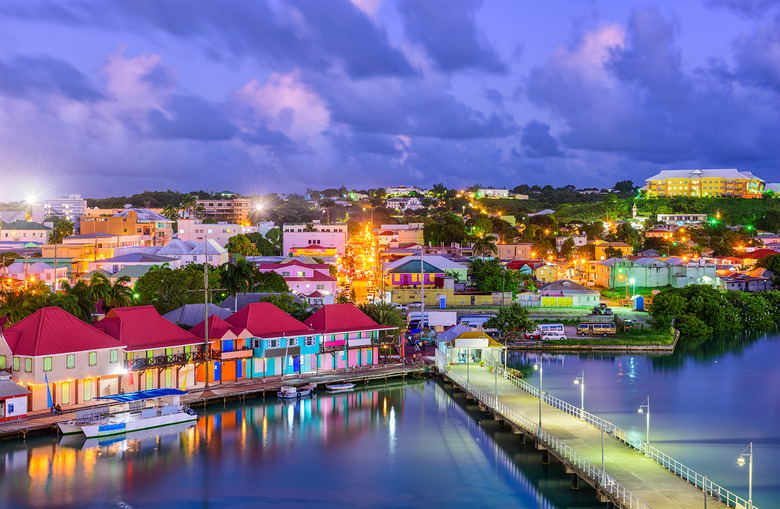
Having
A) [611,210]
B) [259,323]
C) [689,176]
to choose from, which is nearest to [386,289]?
[259,323]

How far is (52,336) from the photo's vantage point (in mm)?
30297

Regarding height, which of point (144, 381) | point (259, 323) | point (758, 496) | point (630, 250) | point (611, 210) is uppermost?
point (611, 210)

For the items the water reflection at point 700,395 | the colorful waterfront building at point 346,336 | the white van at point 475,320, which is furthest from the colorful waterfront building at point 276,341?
the white van at point 475,320

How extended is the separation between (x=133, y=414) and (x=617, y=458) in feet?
61.9

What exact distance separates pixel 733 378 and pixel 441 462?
25.0 m

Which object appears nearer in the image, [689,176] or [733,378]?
[733,378]

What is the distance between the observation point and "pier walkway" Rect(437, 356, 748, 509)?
802 inches

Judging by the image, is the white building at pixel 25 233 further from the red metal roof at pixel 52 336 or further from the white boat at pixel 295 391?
the white boat at pixel 295 391

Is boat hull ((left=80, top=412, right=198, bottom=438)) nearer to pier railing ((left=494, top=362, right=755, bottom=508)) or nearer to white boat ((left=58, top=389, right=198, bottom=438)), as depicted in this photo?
white boat ((left=58, top=389, right=198, bottom=438))

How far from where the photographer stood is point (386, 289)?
6700 cm

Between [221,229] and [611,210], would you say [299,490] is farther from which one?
[611,210]

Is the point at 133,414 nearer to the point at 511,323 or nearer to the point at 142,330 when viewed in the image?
the point at 142,330

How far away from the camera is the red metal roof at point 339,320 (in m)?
39.6

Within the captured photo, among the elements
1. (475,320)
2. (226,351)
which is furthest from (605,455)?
(475,320)
